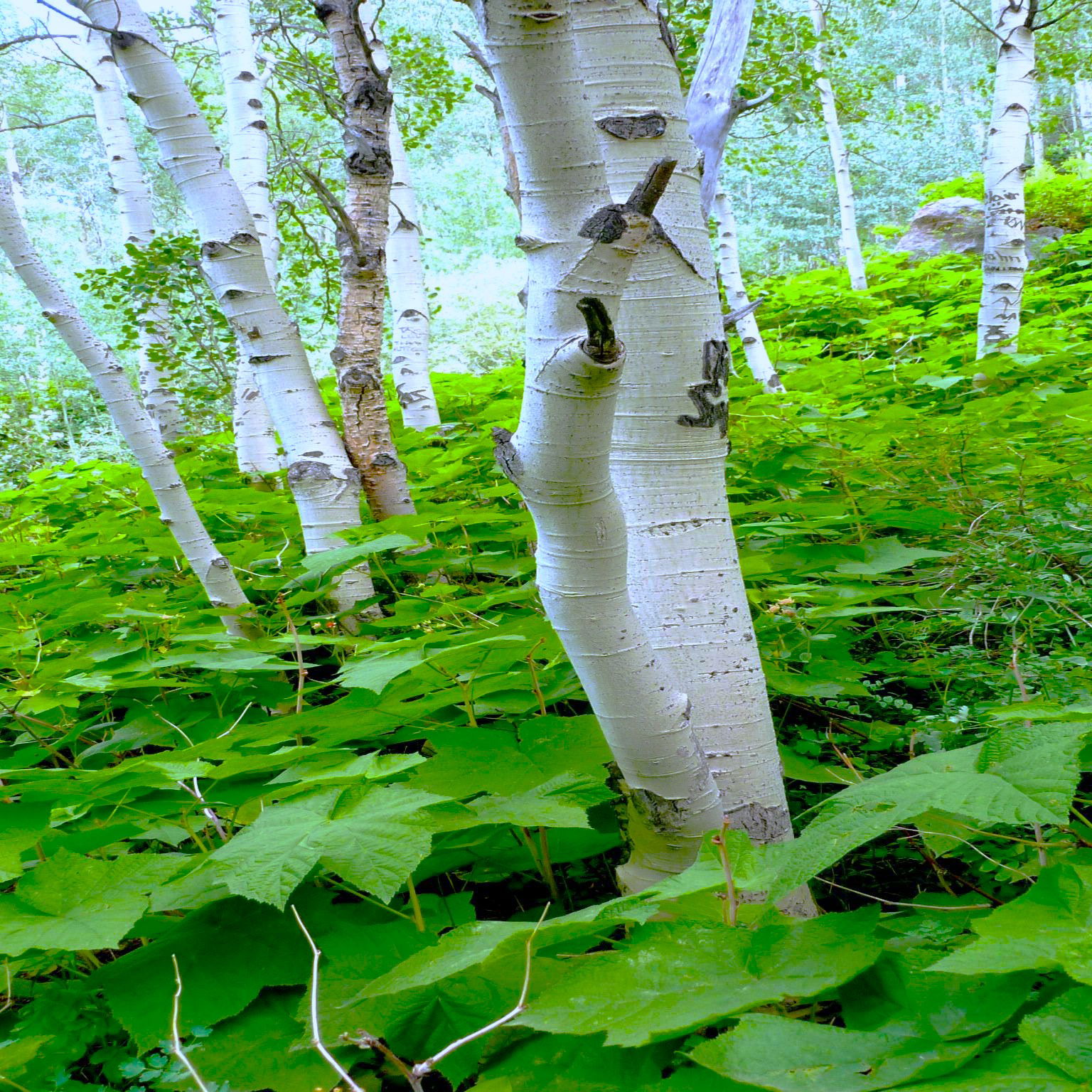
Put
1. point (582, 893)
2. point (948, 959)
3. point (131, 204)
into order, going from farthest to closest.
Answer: point (131, 204) → point (582, 893) → point (948, 959)

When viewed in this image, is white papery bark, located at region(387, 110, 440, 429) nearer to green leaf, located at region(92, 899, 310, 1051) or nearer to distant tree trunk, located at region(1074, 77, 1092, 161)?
green leaf, located at region(92, 899, 310, 1051)

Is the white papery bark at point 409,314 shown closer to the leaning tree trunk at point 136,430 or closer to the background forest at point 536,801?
the background forest at point 536,801

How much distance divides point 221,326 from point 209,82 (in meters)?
24.3

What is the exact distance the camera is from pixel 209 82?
79.2 ft

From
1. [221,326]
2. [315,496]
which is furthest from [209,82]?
[315,496]

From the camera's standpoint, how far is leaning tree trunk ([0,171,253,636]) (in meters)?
2.41

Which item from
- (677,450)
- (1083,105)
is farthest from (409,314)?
(1083,105)

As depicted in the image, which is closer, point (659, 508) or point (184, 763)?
point (184, 763)

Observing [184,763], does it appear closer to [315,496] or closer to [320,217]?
[315,496]

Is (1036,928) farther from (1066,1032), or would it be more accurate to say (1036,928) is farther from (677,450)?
(677,450)

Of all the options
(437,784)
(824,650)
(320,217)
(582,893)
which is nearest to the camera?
(437,784)

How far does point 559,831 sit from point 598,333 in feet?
3.19

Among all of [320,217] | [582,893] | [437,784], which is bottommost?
[582,893]

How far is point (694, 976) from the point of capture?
2.87ft
